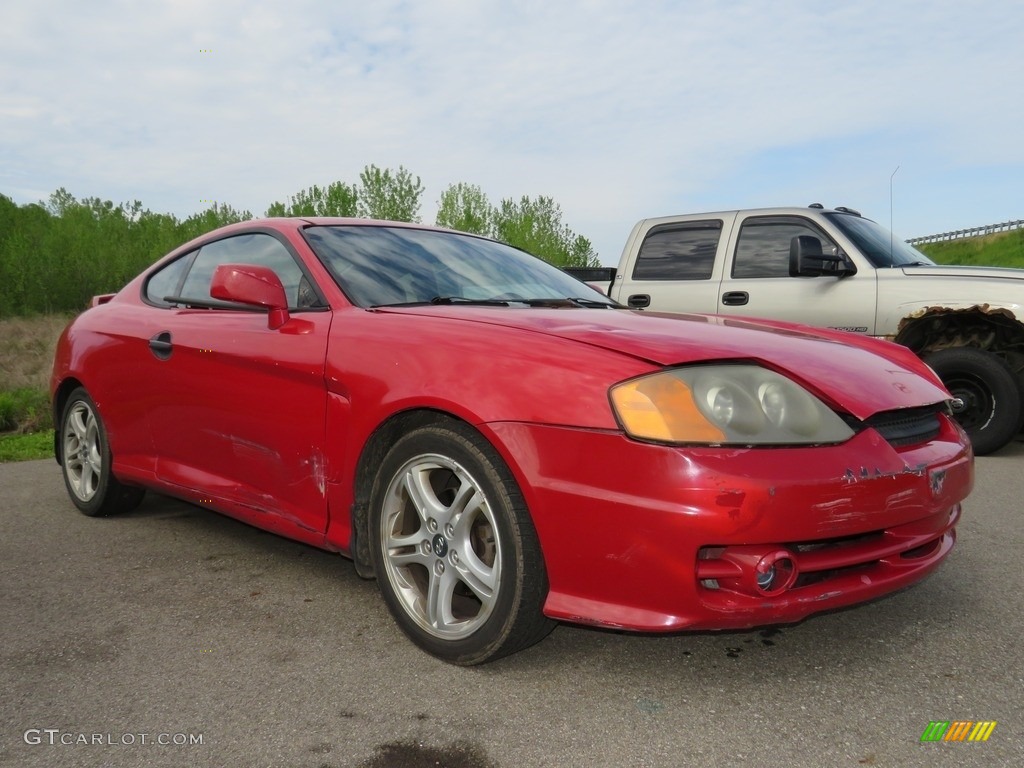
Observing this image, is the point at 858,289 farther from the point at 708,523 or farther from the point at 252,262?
the point at 708,523

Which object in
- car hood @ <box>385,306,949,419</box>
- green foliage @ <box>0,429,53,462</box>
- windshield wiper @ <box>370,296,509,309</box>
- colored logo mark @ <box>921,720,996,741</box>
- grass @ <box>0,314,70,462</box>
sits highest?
windshield wiper @ <box>370,296,509,309</box>

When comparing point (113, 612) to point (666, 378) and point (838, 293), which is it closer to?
point (666, 378)

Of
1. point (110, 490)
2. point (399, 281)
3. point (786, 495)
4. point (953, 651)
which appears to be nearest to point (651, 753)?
point (786, 495)

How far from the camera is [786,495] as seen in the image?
88.6 inches

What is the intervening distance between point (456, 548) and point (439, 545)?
0.27 ft

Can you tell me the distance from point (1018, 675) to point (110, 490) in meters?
4.00

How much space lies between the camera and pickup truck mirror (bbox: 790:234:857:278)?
264 inches

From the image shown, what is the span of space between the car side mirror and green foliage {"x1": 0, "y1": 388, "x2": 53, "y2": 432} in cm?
1209

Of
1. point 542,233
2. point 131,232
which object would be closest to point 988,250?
point 542,233

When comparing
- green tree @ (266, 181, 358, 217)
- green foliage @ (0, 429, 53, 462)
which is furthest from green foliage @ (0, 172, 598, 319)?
green foliage @ (0, 429, 53, 462)

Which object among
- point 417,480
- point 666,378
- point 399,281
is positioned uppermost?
point 399,281

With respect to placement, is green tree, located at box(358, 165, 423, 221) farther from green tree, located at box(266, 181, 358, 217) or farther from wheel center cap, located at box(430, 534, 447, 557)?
wheel center cap, located at box(430, 534, 447, 557)

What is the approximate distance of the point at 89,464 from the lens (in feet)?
15.5

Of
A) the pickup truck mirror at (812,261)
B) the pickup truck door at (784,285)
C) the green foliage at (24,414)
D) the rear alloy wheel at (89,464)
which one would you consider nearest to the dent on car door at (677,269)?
the pickup truck door at (784,285)
